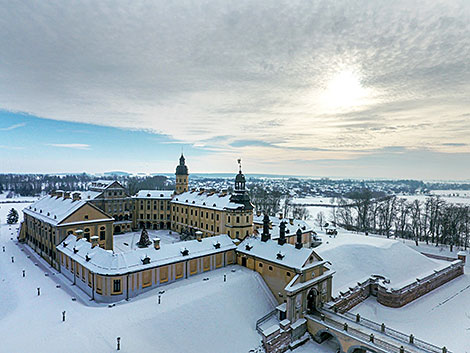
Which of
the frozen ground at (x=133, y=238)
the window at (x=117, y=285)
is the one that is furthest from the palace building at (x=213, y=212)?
the window at (x=117, y=285)

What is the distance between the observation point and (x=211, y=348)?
19.6 metres

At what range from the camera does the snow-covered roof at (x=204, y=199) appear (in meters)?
48.2

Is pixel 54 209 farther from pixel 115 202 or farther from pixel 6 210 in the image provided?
pixel 6 210

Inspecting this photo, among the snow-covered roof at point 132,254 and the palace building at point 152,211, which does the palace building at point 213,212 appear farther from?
the snow-covered roof at point 132,254

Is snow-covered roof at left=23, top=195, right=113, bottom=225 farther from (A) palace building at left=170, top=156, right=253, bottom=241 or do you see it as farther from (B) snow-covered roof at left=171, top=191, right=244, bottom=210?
(B) snow-covered roof at left=171, top=191, right=244, bottom=210

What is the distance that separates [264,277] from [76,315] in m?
17.6

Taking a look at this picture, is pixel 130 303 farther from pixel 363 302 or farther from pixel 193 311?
pixel 363 302

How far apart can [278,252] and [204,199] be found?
26.0 m

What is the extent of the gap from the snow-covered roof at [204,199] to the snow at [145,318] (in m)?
19.9

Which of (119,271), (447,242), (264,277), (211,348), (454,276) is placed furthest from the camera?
(447,242)

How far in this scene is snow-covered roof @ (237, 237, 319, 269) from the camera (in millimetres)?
26103

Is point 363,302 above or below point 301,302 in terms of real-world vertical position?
below

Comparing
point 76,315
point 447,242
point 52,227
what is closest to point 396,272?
point 447,242

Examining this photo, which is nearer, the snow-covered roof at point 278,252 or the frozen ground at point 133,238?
the snow-covered roof at point 278,252
